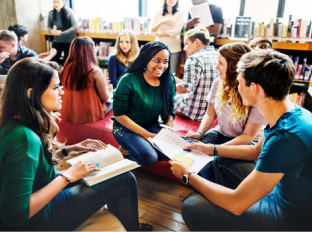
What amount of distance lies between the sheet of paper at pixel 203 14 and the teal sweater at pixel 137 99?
1843 millimetres

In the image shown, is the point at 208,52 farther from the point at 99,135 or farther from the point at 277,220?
the point at 277,220

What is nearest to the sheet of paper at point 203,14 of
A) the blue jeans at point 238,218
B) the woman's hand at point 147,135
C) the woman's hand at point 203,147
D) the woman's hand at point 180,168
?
the woman's hand at point 147,135

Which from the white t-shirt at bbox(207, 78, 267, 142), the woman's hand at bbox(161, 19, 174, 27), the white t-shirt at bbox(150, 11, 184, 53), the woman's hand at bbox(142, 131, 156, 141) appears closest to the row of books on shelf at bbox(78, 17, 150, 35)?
the white t-shirt at bbox(150, 11, 184, 53)

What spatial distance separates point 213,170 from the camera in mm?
1716

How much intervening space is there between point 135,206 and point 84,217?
10.8 inches

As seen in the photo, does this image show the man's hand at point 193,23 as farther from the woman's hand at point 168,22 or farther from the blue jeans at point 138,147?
the blue jeans at point 138,147

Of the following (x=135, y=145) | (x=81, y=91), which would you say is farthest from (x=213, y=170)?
(x=81, y=91)

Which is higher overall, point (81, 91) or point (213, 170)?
point (81, 91)

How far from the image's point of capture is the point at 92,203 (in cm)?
119

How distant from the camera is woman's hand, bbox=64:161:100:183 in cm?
111

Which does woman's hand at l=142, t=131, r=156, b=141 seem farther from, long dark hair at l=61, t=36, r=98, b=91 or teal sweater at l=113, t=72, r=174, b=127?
long dark hair at l=61, t=36, r=98, b=91

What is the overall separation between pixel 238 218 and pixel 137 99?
1.13 meters

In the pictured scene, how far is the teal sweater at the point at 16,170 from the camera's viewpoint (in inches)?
34.3

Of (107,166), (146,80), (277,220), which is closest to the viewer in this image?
(277,220)
